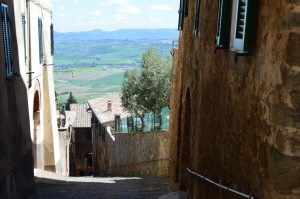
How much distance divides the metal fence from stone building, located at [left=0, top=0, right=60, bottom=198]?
3.03 m

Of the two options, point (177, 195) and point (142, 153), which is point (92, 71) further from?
point (177, 195)

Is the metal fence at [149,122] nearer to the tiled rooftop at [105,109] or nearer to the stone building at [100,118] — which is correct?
the stone building at [100,118]

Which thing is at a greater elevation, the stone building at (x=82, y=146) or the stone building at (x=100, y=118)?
the stone building at (x=100, y=118)

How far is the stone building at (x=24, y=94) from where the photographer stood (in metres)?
9.26

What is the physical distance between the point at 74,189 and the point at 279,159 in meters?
9.70

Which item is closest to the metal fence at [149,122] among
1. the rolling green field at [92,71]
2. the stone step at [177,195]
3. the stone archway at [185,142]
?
the stone archway at [185,142]

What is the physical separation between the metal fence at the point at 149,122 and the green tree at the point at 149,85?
6.77 metres

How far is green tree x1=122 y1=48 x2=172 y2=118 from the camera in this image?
2644 cm

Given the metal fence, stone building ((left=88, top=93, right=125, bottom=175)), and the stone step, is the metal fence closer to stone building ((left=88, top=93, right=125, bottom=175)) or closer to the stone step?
the stone step

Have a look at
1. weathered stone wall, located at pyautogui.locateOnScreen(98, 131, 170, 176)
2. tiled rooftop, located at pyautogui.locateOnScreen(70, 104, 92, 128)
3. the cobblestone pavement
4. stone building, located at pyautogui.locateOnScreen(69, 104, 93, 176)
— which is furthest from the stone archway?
tiled rooftop, located at pyautogui.locateOnScreen(70, 104, 92, 128)

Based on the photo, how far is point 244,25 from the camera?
4.35 metres

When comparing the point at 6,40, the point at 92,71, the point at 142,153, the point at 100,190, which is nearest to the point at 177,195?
the point at 100,190

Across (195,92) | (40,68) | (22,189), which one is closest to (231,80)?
(195,92)

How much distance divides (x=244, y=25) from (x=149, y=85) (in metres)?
22.4
